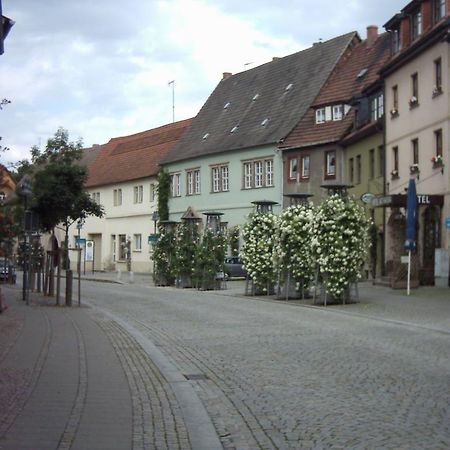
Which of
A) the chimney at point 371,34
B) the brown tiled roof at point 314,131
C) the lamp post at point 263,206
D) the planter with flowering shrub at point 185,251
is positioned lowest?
the planter with flowering shrub at point 185,251

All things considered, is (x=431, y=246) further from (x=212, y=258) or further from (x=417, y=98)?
(x=212, y=258)

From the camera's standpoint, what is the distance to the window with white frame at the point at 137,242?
205 ft

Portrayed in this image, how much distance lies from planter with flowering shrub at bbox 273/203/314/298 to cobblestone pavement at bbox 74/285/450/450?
5.25 metres

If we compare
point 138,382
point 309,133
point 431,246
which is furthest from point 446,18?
point 138,382

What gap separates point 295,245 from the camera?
26.5m

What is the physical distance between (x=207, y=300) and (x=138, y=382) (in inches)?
686

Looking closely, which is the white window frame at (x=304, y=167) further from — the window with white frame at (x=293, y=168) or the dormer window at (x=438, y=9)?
the dormer window at (x=438, y=9)

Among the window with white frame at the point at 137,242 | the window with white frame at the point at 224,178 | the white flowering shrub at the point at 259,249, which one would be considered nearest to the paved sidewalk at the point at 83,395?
the white flowering shrub at the point at 259,249

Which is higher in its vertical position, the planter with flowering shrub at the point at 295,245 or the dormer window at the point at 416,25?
the dormer window at the point at 416,25

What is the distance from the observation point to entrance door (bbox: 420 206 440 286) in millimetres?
31136

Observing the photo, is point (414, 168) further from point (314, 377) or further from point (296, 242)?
point (314, 377)

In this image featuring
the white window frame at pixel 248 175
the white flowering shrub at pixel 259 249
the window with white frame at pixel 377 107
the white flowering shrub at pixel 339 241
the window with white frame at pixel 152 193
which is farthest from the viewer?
the window with white frame at pixel 152 193

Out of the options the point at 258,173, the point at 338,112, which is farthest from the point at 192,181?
the point at 338,112

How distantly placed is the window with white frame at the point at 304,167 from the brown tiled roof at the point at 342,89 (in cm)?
81
